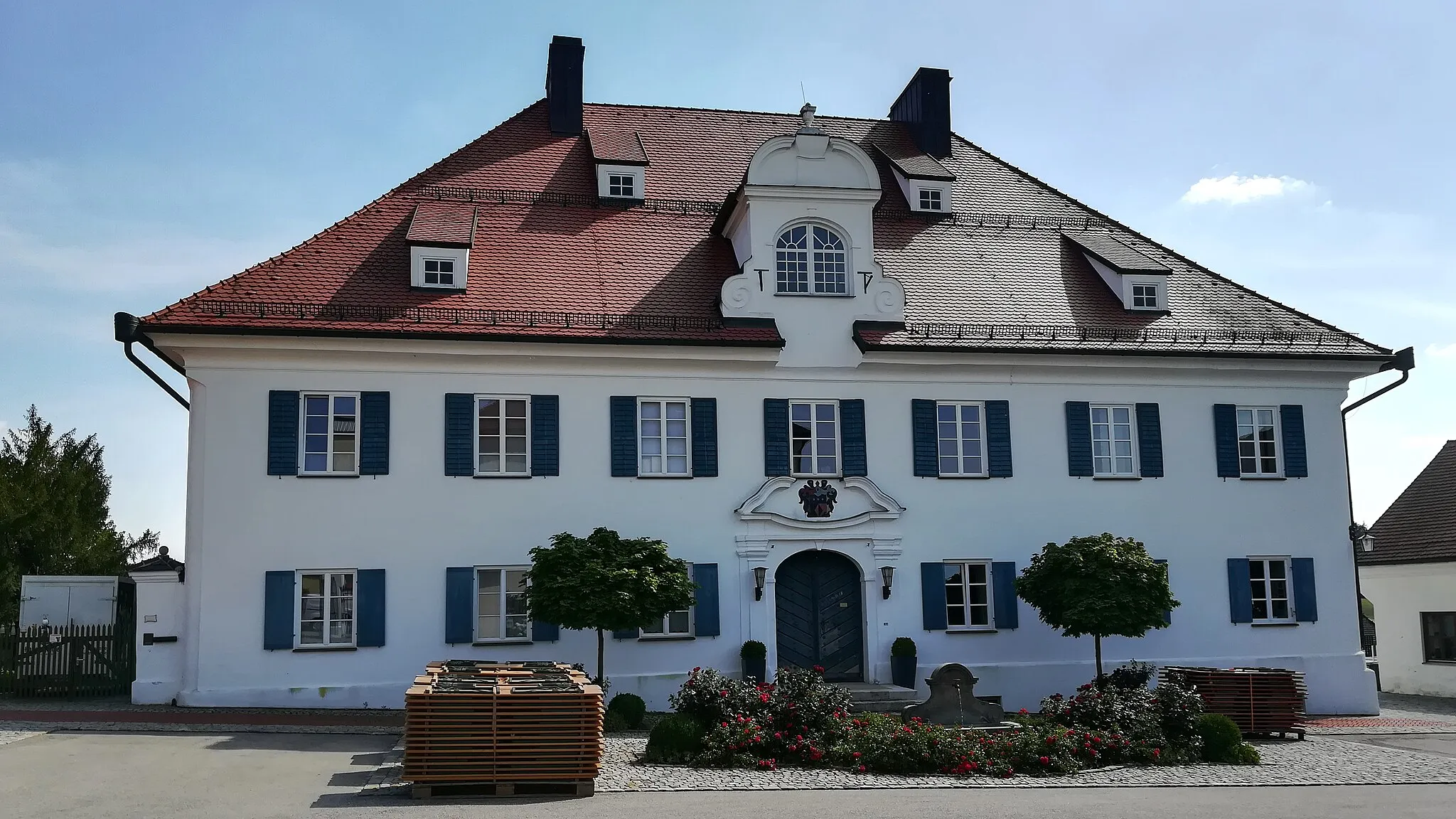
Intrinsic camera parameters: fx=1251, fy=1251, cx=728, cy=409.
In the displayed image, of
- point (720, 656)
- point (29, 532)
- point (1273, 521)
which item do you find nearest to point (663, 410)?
point (720, 656)

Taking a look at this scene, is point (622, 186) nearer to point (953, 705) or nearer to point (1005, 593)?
point (1005, 593)

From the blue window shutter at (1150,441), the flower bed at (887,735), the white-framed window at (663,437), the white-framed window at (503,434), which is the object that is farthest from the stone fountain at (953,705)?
the white-framed window at (503,434)

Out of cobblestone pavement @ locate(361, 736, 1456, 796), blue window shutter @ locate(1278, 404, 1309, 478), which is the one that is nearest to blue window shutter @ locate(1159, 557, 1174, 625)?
blue window shutter @ locate(1278, 404, 1309, 478)

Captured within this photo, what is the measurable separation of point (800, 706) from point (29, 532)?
64.3 ft

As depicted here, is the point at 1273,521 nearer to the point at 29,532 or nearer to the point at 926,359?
the point at 926,359

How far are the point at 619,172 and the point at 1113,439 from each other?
10682 millimetres

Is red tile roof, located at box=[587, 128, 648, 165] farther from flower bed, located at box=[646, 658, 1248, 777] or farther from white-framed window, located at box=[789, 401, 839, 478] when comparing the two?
flower bed, located at box=[646, 658, 1248, 777]

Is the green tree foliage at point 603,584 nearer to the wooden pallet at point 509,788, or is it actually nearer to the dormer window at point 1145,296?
the wooden pallet at point 509,788

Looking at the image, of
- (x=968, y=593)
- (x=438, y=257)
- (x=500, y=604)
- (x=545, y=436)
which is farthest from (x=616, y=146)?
(x=968, y=593)

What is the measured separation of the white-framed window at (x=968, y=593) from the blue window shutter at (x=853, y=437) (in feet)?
7.57

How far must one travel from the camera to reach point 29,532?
27.2 metres

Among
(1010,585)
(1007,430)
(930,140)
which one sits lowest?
(1010,585)

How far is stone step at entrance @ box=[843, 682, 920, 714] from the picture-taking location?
1952 centimetres

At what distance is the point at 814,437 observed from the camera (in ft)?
71.9
